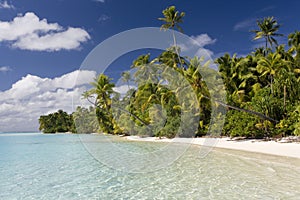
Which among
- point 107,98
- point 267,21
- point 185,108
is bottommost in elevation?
point 185,108

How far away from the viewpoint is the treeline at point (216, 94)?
634 inches

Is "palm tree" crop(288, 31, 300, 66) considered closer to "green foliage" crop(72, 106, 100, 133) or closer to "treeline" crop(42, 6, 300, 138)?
"treeline" crop(42, 6, 300, 138)

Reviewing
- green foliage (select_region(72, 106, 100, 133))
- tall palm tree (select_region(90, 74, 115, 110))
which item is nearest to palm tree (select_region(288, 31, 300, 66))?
tall palm tree (select_region(90, 74, 115, 110))

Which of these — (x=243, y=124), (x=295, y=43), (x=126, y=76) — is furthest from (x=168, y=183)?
(x=126, y=76)

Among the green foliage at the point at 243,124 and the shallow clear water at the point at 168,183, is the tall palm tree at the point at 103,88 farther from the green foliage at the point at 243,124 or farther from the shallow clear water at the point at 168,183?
the shallow clear water at the point at 168,183

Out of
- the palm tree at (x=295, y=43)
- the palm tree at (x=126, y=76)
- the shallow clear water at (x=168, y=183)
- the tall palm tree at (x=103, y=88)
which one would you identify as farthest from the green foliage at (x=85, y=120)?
the shallow clear water at (x=168, y=183)

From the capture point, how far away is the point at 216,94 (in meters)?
21.9

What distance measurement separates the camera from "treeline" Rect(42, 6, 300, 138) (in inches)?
634

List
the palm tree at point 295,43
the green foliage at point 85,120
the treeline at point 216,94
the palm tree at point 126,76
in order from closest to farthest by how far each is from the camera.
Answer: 1. the treeline at point 216,94
2. the palm tree at point 295,43
3. the palm tree at point 126,76
4. the green foliage at point 85,120

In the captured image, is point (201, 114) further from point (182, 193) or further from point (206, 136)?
point (182, 193)

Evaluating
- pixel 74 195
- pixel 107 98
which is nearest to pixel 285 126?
pixel 74 195

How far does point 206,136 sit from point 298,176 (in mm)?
15265

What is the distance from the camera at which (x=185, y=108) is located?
2297 cm

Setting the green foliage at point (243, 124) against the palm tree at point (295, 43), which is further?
the palm tree at point (295, 43)
